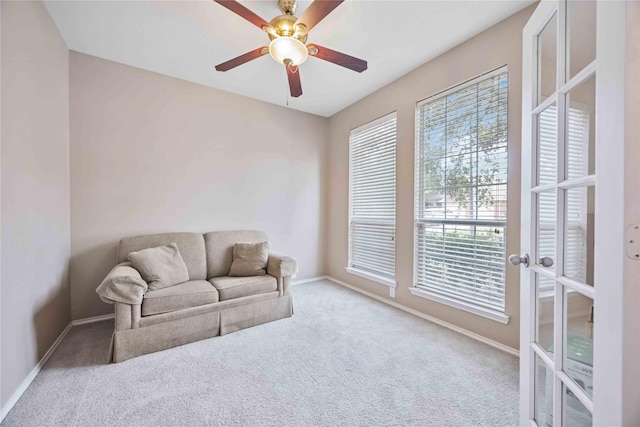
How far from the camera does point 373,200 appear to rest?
11.5 feet

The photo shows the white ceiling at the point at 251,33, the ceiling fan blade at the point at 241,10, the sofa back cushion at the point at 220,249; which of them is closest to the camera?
the ceiling fan blade at the point at 241,10

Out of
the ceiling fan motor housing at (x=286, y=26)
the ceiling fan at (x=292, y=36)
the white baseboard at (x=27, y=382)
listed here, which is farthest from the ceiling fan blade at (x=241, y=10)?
the white baseboard at (x=27, y=382)

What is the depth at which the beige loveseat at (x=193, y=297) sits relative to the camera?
6.53 feet

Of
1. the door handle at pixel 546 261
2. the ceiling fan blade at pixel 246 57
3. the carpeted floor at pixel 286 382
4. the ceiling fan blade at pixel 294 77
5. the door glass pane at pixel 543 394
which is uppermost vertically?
the ceiling fan blade at pixel 246 57

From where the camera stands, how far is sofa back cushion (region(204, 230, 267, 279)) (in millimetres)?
2971

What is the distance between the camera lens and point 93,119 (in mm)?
2627

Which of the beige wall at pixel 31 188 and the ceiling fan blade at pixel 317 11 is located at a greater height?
the ceiling fan blade at pixel 317 11

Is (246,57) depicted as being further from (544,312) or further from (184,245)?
(544,312)

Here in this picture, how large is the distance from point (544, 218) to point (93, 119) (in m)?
3.77

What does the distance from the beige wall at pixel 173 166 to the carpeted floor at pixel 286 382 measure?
1.12 metres

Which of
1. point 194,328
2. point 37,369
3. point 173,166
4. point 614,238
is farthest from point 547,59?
point 37,369

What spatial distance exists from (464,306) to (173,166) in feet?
11.4

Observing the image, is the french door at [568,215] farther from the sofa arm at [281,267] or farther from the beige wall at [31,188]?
the beige wall at [31,188]

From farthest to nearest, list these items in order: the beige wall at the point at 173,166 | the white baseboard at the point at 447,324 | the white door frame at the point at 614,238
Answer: the beige wall at the point at 173,166 → the white baseboard at the point at 447,324 → the white door frame at the point at 614,238
